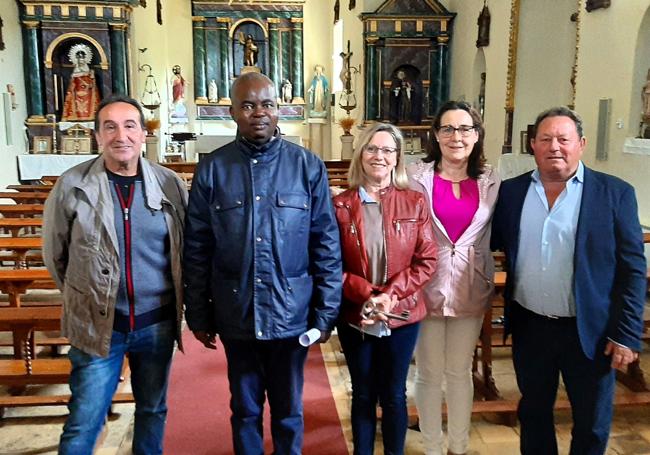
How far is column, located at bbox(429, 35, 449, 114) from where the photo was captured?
12172mm

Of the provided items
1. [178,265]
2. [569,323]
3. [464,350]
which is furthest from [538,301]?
[178,265]

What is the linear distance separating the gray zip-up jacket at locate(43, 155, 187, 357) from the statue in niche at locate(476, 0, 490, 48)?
9.39 metres

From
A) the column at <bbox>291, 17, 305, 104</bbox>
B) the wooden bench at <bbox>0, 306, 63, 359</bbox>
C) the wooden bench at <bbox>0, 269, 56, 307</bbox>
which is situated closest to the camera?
the wooden bench at <bbox>0, 306, 63, 359</bbox>

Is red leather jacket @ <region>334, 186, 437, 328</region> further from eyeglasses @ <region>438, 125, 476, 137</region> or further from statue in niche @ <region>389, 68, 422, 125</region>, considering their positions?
statue in niche @ <region>389, 68, 422, 125</region>

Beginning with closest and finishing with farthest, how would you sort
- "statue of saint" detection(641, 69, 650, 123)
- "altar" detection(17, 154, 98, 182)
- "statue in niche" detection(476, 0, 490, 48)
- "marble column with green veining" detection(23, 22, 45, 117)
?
"statue of saint" detection(641, 69, 650, 123)
"statue in niche" detection(476, 0, 490, 48)
"altar" detection(17, 154, 98, 182)
"marble column with green veining" detection(23, 22, 45, 117)

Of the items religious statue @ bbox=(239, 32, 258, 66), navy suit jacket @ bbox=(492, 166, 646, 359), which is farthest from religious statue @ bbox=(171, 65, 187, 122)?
navy suit jacket @ bbox=(492, 166, 646, 359)

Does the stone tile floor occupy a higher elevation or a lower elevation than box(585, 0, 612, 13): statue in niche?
lower

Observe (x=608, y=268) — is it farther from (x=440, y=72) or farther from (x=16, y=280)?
(x=440, y=72)

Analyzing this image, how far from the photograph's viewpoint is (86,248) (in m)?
1.98

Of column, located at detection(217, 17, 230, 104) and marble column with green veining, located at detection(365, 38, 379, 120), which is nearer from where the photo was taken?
marble column with green veining, located at detection(365, 38, 379, 120)

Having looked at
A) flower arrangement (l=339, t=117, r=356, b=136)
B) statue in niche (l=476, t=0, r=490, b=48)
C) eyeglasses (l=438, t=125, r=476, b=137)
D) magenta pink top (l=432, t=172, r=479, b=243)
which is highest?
statue in niche (l=476, t=0, r=490, b=48)

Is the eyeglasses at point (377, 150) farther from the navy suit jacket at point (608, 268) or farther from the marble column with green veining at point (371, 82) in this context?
the marble column with green veining at point (371, 82)

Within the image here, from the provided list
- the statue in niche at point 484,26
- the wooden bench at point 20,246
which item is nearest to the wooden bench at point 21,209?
the wooden bench at point 20,246

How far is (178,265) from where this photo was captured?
2098 millimetres
